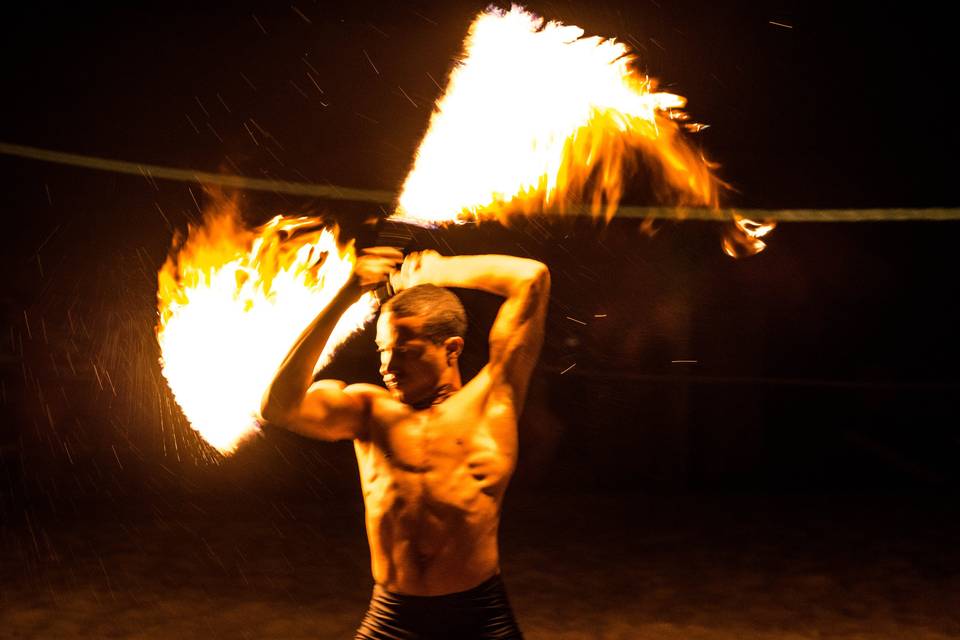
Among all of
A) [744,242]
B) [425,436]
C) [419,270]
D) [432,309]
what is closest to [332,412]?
[425,436]

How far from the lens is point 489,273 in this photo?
2533mm

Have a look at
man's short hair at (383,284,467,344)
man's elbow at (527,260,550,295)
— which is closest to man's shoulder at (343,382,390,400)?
man's short hair at (383,284,467,344)

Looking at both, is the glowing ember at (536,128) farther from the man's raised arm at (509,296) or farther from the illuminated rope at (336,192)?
the illuminated rope at (336,192)

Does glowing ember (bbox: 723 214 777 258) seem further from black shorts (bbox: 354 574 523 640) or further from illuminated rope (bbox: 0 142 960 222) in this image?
black shorts (bbox: 354 574 523 640)

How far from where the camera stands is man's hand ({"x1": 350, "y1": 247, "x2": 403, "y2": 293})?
86.5 inches

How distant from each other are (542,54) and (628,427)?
6.00 m

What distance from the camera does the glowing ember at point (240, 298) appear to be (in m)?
3.00

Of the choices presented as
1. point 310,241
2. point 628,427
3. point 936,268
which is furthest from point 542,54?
point 936,268

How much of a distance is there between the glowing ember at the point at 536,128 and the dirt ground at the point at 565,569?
2.21 m

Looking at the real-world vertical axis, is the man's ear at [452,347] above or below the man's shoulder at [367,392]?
above

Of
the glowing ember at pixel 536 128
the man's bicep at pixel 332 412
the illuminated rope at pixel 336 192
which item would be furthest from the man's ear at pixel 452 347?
the illuminated rope at pixel 336 192

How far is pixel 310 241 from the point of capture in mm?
2953

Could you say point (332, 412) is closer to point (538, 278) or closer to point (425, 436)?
point (425, 436)

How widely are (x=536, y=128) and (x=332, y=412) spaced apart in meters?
1.50
